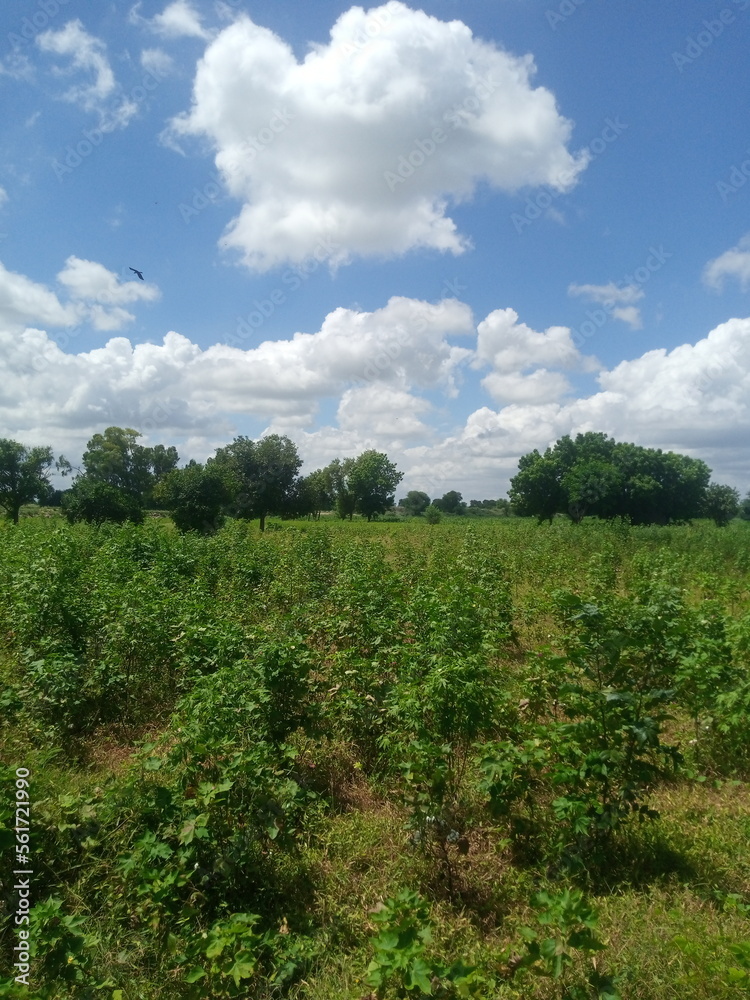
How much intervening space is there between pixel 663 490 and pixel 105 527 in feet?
166

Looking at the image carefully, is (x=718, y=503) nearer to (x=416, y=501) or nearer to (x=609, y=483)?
(x=609, y=483)

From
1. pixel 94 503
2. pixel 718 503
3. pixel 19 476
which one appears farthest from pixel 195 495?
pixel 718 503

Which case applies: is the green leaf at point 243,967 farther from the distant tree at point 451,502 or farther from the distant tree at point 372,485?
the distant tree at point 451,502

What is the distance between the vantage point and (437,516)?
171 feet

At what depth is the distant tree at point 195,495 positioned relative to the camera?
2709 centimetres

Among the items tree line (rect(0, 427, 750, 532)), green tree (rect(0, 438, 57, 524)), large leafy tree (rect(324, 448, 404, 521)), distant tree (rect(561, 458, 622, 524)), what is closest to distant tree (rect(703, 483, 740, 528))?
tree line (rect(0, 427, 750, 532))

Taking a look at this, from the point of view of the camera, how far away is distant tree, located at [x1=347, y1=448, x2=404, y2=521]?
2557 inches

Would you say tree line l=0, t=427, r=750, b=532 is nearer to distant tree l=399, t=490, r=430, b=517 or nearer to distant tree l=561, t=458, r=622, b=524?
distant tree l=561, t=458, r=622, b=524

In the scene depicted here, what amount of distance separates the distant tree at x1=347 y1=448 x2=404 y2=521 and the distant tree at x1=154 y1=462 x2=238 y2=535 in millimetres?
37381

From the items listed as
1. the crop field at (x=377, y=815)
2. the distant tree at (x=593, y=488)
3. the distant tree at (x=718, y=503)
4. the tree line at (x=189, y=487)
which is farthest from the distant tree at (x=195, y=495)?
the distant tree at (x=718, y=503)

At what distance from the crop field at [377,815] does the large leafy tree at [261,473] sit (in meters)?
26.2

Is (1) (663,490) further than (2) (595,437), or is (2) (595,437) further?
Result: (2) (595,437)

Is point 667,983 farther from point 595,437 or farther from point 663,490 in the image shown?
point 595,437

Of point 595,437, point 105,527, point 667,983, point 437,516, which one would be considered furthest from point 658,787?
point 595,437
